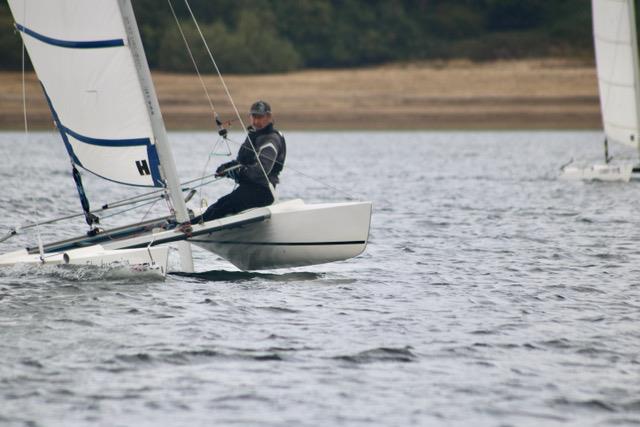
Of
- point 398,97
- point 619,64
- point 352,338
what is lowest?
point 352,338

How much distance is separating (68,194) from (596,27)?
686 inches

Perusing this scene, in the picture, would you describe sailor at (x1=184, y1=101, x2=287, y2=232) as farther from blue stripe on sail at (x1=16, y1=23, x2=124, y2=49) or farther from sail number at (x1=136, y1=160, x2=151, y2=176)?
blue stripe on sail at (x1=16, y1=23, x2=124, y2=49)

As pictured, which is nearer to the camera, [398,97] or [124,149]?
[124,149]

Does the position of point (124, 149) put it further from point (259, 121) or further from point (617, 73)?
point (617, 73)

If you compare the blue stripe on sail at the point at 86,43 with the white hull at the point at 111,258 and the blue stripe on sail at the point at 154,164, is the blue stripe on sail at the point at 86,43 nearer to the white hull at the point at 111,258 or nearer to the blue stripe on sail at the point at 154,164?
the blue stripe on sail at the point at 154,164

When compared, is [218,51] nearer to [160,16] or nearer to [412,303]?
[160,16]

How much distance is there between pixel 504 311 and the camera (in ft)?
45.0

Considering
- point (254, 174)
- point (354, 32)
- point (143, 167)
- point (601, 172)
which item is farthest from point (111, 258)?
point (354, 32)

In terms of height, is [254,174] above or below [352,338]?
above

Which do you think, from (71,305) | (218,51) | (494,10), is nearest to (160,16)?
(218,51)

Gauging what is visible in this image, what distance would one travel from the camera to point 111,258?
14.8m

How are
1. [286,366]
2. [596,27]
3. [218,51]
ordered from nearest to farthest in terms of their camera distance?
[286,366]
[596,27]
[218,51]

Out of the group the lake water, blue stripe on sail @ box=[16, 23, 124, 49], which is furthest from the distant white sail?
the lake water

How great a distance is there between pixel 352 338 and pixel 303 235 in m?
3.67
